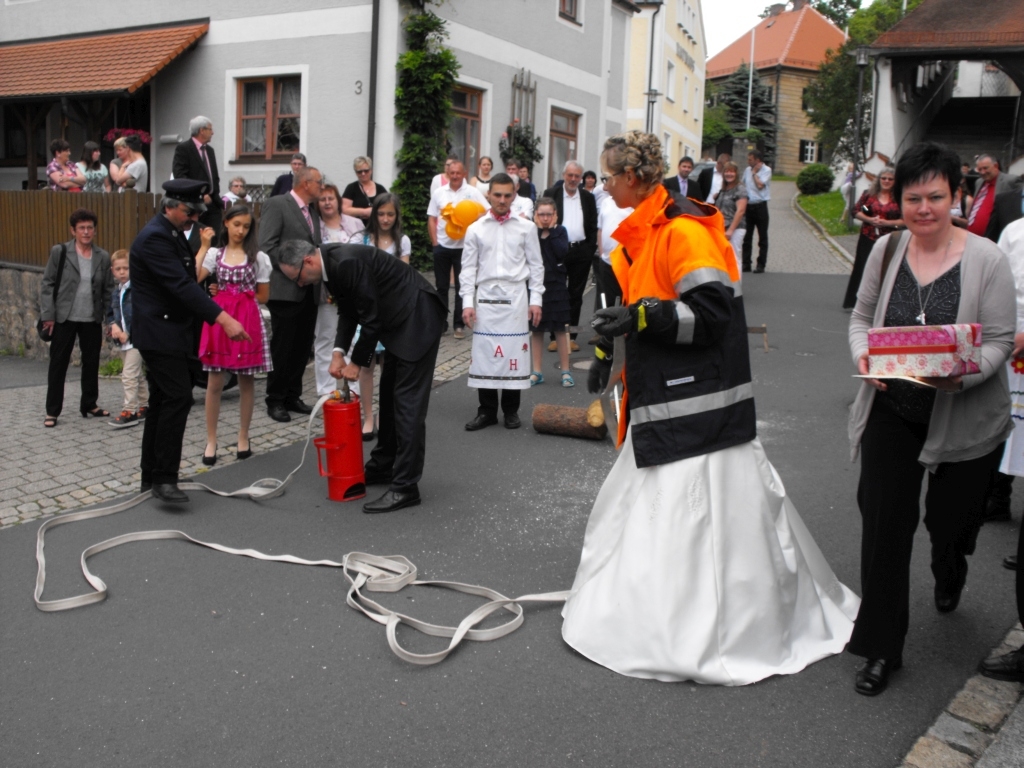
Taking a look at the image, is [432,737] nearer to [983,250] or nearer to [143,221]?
[983,250]

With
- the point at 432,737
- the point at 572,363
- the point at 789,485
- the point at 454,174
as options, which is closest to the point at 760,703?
the point at 432,737

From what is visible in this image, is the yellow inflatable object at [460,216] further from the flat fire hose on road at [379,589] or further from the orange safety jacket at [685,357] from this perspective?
the orange safety jacket at [685,357]

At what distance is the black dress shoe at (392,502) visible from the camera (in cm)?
608

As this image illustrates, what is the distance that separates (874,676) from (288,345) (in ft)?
20.2

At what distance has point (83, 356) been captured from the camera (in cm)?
921

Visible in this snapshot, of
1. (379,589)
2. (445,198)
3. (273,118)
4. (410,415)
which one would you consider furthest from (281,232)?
(273,118)

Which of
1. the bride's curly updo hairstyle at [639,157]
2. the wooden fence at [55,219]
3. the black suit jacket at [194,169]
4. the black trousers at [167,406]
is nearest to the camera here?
the bride's curly updo hairstyle at [639,157]

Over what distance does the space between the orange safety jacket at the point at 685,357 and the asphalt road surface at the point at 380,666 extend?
0.98 m

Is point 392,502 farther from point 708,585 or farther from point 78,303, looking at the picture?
point 78,303

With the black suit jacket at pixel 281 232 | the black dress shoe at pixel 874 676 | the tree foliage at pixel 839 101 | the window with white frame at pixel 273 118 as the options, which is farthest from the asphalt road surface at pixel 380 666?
the tree foliage at pixel 839 101

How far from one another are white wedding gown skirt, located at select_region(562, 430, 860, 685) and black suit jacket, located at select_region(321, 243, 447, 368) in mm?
2457

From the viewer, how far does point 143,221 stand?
12.3 meters

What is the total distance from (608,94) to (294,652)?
22.4 metres

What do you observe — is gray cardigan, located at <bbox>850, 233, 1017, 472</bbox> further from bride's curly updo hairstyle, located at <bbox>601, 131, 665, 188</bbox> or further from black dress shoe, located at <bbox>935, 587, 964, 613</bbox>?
bride's curly updo hairstyle, located at <bbox>601, 131, 665, 188</bbox>
